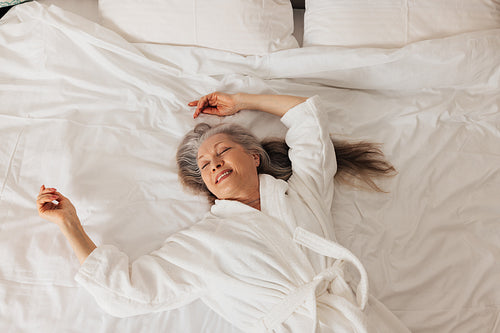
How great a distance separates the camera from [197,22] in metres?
1.56

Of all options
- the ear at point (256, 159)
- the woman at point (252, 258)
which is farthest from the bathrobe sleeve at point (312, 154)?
the ear at point (256, 159)

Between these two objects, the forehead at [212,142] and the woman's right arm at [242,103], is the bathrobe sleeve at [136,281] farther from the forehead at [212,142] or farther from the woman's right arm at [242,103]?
the woman's right arm at [242,103]

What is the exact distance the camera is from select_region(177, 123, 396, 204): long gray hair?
1.41m

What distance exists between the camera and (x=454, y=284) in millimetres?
1228

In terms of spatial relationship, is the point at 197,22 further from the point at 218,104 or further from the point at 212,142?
the point at 212,142

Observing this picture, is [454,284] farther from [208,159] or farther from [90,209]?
[90,209]

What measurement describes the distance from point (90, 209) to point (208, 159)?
16.8 inches

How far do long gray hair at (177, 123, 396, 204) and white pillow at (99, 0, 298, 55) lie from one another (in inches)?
14.6

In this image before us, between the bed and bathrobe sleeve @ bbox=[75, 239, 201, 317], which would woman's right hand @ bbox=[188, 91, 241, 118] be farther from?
bathrobe sleeve @ bbox=[75, 239, 201, 317]

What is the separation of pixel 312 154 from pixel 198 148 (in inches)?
15.4

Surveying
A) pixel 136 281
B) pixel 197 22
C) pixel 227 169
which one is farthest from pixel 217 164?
pixel 197 22

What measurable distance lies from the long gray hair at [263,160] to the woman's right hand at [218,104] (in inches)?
2.8

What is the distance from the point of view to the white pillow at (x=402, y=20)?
5.15 feet

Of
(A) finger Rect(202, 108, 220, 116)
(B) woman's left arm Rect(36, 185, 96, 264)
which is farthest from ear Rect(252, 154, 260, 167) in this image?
(B) woman's left arm Rect(36, 185, 96, 264)
